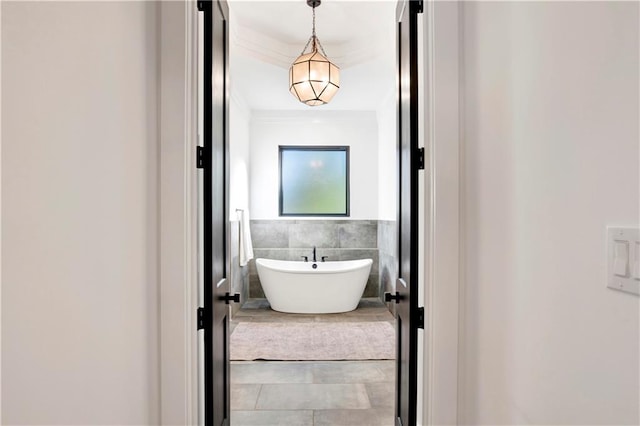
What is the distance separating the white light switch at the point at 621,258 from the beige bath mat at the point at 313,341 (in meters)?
2.92

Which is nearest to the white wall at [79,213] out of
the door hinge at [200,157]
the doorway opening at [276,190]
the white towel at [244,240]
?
the door hinge at [200,157]

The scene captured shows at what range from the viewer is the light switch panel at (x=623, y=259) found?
71 centimetres

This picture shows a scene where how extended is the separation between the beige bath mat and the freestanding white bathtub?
16.1 inches

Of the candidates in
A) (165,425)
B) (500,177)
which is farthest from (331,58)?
(165,425)

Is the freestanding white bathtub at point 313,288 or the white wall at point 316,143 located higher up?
the white wall at point 316,143

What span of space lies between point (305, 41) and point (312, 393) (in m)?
3.01

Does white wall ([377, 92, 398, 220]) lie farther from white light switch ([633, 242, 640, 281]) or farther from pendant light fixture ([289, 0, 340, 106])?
white light switch ([633, 242, 640, 281])

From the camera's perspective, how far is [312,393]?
2.79 metres

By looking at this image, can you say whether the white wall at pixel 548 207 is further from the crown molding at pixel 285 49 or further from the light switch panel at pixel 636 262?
the crown molding at pixel 285 49

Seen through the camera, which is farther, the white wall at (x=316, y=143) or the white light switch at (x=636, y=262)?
the white wall at (x=316, y=143)

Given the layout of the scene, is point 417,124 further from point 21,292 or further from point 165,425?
point 165,425

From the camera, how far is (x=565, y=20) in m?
0.91

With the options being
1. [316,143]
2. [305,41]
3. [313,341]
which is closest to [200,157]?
[305,41]

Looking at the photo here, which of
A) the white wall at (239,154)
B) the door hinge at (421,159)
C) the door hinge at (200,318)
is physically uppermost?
the white wall at (239,154)
